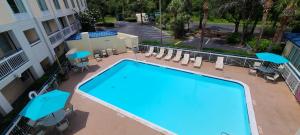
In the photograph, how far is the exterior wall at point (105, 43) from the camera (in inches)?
736

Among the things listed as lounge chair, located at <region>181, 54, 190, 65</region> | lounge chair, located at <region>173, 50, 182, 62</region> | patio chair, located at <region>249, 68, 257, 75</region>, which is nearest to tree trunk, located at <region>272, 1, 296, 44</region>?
patio chair, located at <region>249, 68, 257, 75</region>

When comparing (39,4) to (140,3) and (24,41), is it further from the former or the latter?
(140,3)

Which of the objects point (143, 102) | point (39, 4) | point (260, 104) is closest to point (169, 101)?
point (143, 102)

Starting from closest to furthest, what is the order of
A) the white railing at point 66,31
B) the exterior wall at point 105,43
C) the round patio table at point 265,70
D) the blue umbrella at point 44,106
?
1. the blue umbrella at point 44,106
2. the round patio table at point 265,70
3. the exterior wall at point 105,43
4. the white railing at point 66,31

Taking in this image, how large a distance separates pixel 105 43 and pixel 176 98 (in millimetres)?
12295

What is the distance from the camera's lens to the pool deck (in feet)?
29.0

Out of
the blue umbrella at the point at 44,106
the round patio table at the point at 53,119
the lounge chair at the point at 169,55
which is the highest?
the blue umbrella at the point at 44,106

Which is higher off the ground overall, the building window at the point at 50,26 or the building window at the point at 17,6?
the building window at the point at 17,6

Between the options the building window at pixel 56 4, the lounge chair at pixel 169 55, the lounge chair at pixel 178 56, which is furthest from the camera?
the building window at pixel 56 4

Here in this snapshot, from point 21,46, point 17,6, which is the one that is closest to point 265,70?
point 21,46

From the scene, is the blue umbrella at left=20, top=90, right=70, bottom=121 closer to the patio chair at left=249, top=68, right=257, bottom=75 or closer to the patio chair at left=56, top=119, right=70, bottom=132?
the patio chair at left=56, top=119, right=70, bottom=132

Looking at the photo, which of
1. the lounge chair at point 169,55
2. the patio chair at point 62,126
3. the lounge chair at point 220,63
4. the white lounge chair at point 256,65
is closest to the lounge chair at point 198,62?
the lounge chair at point 220,63

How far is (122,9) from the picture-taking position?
51.3 m

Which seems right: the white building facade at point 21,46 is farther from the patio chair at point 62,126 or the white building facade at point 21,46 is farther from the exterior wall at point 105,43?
the patio chair at point 62,126
